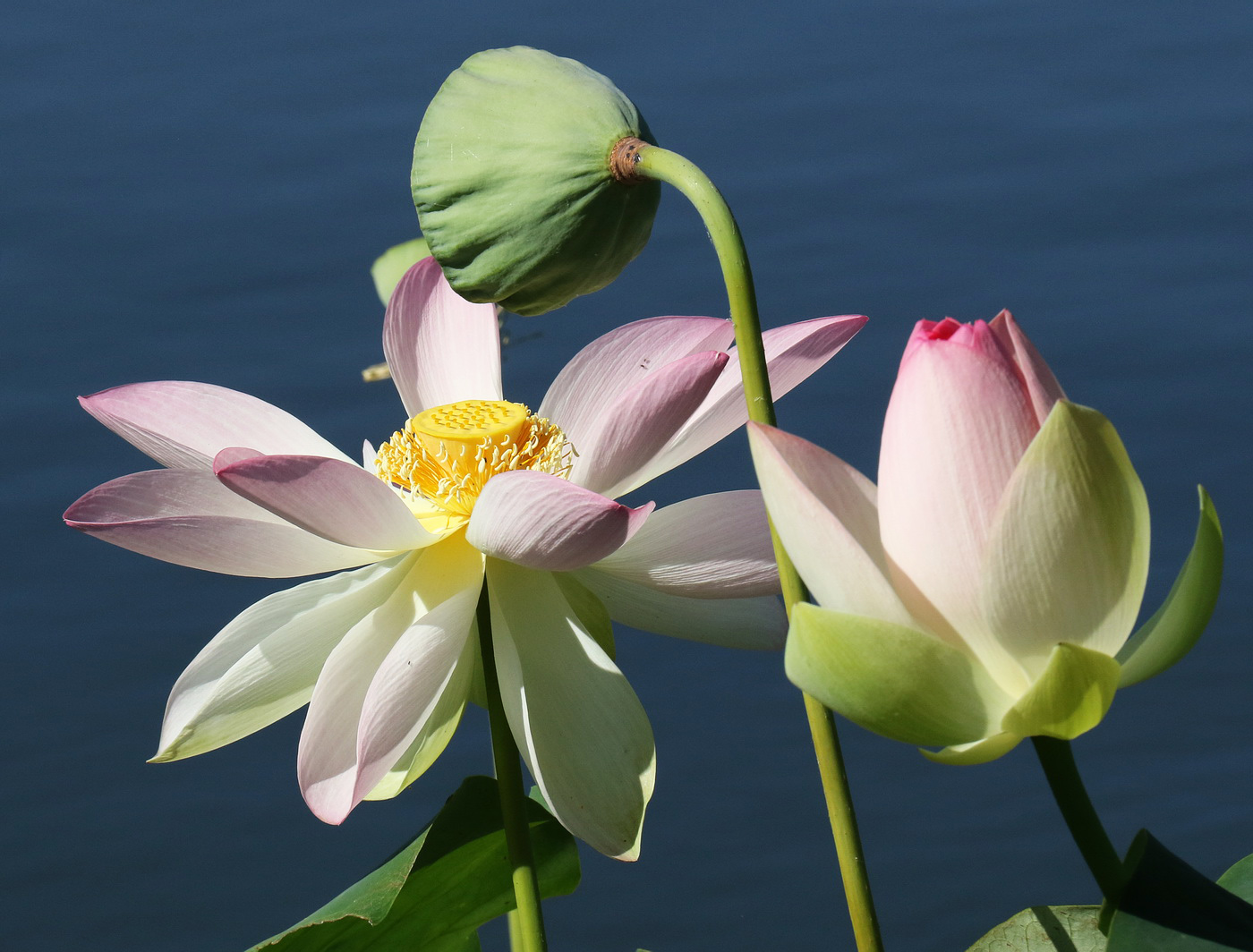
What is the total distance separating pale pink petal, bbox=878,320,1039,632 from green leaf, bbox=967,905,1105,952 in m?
0.15

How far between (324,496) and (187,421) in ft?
0.30

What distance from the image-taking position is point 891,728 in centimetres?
Answer: 20

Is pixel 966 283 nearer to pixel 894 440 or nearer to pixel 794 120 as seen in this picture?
pixel 794 120

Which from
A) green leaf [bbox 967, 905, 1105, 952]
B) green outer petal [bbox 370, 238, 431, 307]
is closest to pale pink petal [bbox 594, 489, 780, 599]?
green leaf [bbox 967, 905, 1105, 952]

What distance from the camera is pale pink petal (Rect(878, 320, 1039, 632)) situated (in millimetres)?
196

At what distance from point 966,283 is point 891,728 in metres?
1.38

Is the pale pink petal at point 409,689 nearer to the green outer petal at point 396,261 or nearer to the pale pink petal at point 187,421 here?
the pale pink petal at point 187,421

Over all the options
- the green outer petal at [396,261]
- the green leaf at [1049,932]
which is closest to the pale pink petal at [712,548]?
the green leaf at [1049,932]

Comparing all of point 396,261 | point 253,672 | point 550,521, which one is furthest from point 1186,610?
point 396,261

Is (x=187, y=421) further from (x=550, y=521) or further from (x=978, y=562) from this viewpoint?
(x=978, y=562)

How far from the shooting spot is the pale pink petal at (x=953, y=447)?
196 mm

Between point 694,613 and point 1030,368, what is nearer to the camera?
point 1030,368

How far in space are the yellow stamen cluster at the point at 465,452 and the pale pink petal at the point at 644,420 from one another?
6cm

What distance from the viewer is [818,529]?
193 mm
